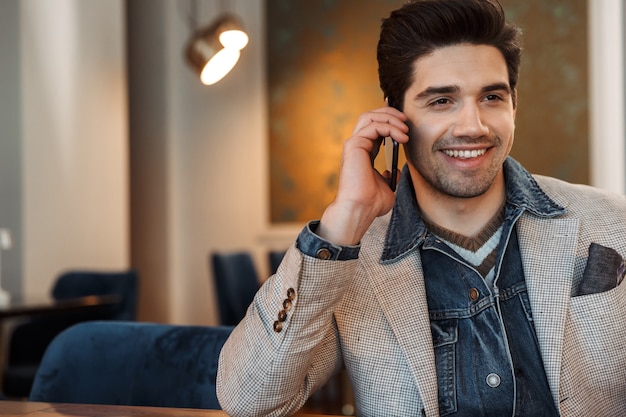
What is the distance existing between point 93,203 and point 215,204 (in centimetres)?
114

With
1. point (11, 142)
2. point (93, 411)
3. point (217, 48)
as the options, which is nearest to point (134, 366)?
point (93, 411)

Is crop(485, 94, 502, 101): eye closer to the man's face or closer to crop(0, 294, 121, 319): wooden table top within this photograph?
the man's face

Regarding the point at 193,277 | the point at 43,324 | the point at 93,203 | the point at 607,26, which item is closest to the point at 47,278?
the point at 93,203

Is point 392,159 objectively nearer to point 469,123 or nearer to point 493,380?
point 469,123

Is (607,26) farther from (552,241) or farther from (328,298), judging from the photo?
(328,298)

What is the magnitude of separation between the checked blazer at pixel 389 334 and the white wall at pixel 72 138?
12.7 ft

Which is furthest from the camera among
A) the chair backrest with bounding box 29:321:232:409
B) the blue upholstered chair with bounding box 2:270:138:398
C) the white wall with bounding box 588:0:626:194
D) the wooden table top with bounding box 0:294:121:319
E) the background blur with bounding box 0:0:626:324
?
the white wall with bounding box 588:0:626:194

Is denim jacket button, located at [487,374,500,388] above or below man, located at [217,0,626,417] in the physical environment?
below

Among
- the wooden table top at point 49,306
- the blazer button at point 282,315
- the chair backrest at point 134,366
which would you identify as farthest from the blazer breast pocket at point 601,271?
the wooden table top at point 49,306

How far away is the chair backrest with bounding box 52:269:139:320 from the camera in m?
4.28

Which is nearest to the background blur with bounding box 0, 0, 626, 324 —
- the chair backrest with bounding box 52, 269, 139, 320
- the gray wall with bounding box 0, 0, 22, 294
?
the gray wall with bounding box 0, 0, 22, 294

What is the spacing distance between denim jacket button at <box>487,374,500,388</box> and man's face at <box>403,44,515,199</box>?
368 mm

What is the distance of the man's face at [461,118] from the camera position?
1731 mm

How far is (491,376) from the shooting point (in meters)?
1.59
